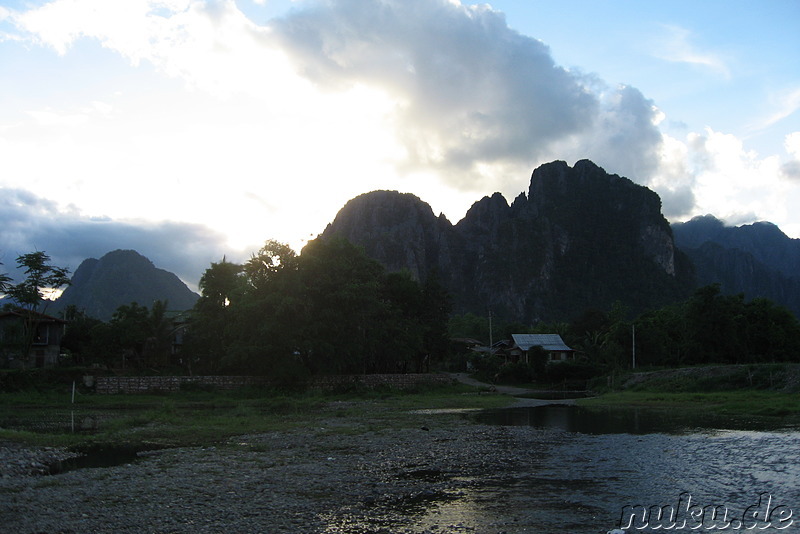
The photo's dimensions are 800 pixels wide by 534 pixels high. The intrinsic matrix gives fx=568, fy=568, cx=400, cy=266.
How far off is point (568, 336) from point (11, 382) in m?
75.6

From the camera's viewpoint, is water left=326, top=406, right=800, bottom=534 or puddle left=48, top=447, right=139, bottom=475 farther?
puddle left=48, top=447, right=139, bottom=475

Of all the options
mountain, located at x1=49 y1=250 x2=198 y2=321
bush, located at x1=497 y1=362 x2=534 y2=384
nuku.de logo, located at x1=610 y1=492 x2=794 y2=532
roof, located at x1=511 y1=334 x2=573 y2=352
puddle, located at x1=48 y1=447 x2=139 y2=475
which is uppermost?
mountain, located at x1=49 y1=250 x2=198 y2=321

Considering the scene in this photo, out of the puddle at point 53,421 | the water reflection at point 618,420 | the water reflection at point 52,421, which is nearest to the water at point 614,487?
the water reflection at point 618,420

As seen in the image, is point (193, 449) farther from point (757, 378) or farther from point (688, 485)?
point (757, 378)

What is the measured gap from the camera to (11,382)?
39250mm

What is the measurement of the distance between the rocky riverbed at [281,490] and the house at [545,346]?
206ft

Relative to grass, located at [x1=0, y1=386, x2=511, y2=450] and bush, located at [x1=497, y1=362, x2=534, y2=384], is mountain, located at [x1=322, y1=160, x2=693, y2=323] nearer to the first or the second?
bush, located at [x1=497, y1=362, x2=534, y2=384]

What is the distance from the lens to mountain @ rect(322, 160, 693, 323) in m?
170

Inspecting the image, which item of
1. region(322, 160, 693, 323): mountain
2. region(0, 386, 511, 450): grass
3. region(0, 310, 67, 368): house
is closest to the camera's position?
region(0, 386, 511, 450): grass

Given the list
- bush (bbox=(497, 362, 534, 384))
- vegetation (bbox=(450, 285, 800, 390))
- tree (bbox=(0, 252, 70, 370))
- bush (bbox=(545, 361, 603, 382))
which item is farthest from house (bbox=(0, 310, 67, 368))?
bush (bbox=(545, 361, 603, 382))

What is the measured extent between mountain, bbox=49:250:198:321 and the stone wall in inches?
5056

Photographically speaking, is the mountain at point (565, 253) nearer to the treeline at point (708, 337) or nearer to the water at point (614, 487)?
the treeline at point (708, 337)

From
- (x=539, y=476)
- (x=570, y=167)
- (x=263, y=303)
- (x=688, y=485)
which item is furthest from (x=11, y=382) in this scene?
(x=570, y=167)

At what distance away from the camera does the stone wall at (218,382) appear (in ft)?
135
